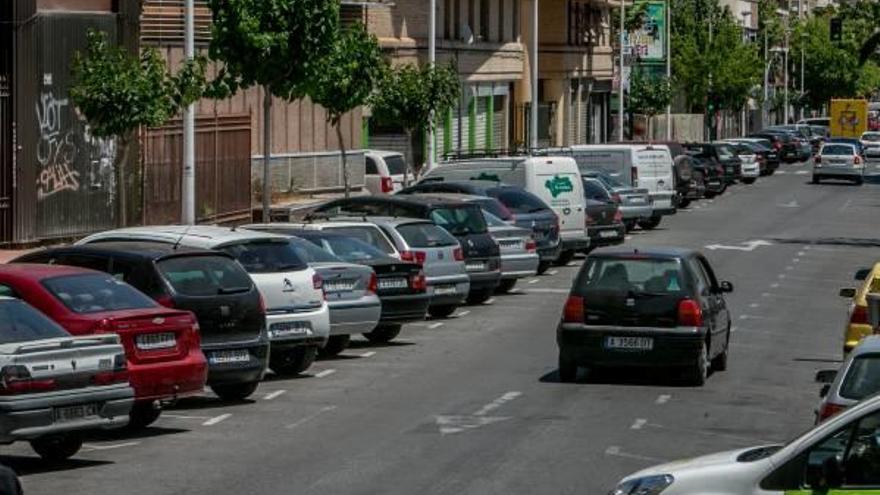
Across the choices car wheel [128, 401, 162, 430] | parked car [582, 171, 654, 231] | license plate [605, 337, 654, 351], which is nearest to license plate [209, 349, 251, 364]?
car wheel [128, 401, 162, 430]

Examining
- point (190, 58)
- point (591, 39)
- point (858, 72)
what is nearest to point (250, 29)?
point (190, 58)

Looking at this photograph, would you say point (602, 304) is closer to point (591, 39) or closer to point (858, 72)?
point (591, 39)

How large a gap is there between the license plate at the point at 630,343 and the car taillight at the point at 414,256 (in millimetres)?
6406

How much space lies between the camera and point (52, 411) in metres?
16.9

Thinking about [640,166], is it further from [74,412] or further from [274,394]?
[74,412]

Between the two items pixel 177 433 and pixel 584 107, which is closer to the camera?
pixel 177 433

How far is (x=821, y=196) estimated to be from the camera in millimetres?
74438

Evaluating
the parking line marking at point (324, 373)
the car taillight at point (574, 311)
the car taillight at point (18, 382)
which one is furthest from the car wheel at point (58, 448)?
the car taillight at point (574, 311)

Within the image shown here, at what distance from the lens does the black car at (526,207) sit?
38625 millimetres

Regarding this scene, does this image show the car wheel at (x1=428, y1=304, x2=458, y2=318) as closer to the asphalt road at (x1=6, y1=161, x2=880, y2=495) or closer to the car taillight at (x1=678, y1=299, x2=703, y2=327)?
the asphalt road at (x1=6, y1=161, x2=880, y2=495)

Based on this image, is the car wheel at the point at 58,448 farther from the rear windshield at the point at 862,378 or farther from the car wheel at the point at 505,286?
the car wheel at the point at 505,286

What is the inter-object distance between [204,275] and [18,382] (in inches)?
189

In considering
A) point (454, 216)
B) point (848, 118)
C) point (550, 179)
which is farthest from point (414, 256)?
point (848, 118)

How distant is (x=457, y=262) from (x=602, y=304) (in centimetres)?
739
